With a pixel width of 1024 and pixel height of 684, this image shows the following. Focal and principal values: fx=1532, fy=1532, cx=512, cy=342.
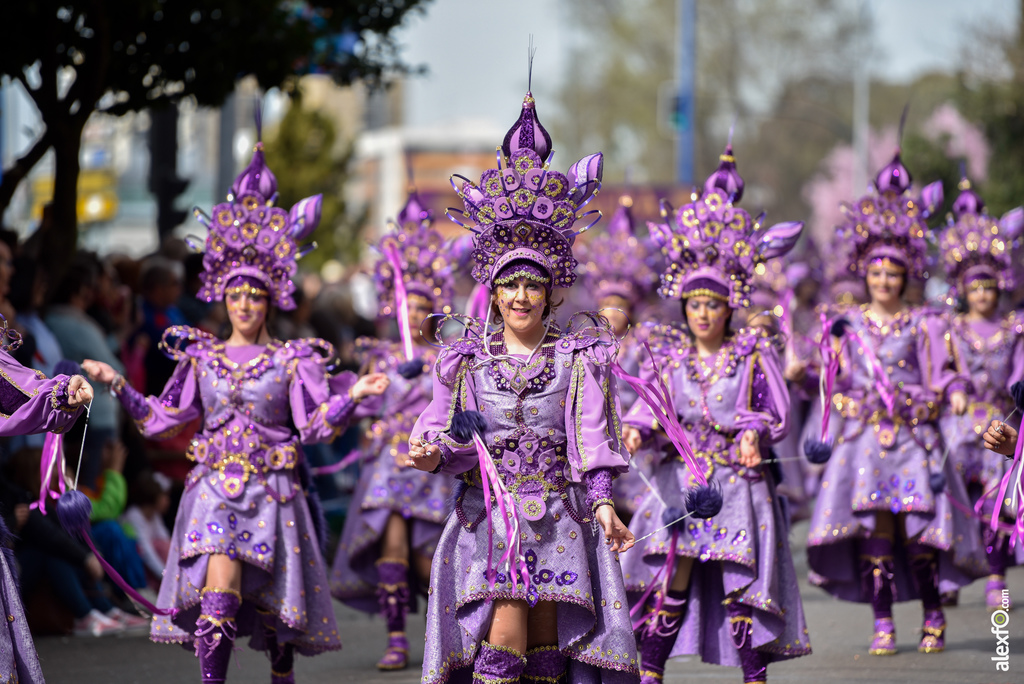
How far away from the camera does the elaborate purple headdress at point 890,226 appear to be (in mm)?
8633

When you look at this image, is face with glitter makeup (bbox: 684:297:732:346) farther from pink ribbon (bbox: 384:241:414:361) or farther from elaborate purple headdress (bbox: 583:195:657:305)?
elaborate purple headdress (bbox: 583:195:657:305)

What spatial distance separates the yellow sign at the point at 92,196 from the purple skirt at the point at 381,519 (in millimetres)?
14229

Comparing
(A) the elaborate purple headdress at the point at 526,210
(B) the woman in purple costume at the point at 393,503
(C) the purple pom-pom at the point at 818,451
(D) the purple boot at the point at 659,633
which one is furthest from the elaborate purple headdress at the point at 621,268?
(A) the elaborate purple headdress at the point at 526,210

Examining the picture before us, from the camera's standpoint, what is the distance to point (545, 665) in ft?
18.8

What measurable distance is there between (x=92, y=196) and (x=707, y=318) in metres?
20.4

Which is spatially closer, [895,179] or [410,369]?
[410,369]

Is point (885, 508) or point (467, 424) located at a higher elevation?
point (467, 424)

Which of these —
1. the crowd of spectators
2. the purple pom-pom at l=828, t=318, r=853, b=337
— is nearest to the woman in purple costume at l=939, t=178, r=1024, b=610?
the purple pom-pom at l=828, t=318, r=853, b=337

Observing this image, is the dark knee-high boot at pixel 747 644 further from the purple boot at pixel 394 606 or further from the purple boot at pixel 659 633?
the purple boot at pixel 394 606

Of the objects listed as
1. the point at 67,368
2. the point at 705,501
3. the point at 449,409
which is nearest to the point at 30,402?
the point at 67,368

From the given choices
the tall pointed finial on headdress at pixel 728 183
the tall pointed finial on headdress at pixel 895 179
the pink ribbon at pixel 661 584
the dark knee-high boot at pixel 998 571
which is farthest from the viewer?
the dark knee-high boot at pixel 998 571

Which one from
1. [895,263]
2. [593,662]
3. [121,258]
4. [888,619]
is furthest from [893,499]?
[121,258]

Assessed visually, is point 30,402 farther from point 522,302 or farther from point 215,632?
point 522,302
